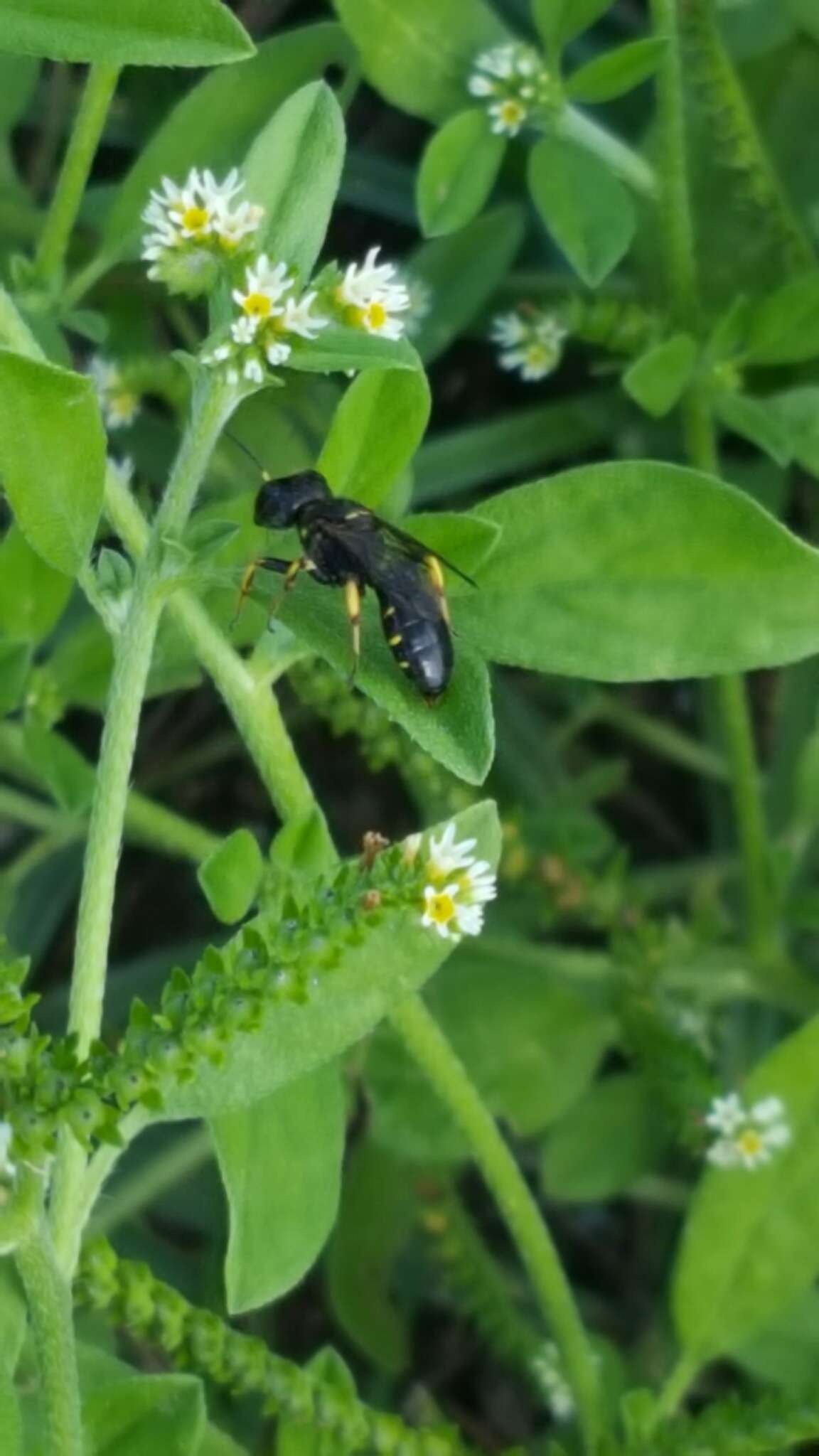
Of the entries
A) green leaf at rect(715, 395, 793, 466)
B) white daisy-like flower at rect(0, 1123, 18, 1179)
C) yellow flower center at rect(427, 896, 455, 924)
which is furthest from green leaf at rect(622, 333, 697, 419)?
white daisy-like flower at rect(0, 1123, 18, 1179)

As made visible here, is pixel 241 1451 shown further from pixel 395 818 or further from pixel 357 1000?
pixel 395 818

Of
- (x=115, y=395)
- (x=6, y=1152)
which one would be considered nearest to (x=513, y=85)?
(x=115, y=395)

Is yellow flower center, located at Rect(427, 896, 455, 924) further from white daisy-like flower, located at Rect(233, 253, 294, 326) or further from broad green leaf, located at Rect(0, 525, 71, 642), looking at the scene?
broad green leaf, located at Rect(0, 525, 71, 642)

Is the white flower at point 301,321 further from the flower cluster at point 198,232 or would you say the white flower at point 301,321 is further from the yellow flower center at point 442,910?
the yellow flower center at point 442,910

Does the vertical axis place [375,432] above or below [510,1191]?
above

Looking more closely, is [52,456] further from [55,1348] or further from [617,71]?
[617,71]
